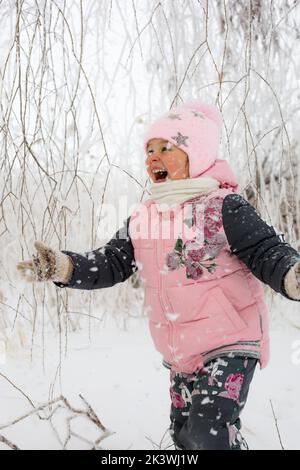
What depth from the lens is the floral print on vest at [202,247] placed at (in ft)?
4.52

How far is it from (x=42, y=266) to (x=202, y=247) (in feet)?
1.51

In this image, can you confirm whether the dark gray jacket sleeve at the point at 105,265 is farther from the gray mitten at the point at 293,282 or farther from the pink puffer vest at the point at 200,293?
the gray mitten at the point at 293,282

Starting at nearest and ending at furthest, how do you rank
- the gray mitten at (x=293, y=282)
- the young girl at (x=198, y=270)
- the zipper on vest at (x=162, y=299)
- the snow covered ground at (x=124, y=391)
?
the gray mitten at (x=293, y=282) → the young girl at (x=198, y=270) → the zipper on vest at (x=162, y=299) → the snow covered ground at (x=124, y=391)

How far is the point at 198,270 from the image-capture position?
137cm

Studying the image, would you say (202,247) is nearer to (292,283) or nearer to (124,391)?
(292,283)

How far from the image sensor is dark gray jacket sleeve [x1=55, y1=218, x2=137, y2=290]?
57.7 inches

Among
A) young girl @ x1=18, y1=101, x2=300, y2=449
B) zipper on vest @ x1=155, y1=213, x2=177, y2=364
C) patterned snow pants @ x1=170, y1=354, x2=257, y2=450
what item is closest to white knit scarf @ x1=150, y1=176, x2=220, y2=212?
young girl @ x1=18, y1=101, x2=300, y2=449

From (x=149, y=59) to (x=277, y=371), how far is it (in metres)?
1.63

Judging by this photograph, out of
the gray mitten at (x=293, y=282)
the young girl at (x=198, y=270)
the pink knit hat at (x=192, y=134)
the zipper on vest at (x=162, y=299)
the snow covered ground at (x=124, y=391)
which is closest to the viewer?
the gray mitten at (x=293, y=282)

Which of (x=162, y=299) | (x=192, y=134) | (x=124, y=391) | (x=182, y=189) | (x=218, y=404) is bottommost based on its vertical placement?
(x=124, y=391)

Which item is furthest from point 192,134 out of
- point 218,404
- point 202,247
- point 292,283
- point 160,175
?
point 218,404

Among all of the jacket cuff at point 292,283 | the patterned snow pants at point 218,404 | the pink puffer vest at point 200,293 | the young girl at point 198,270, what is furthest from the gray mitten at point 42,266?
the jacket cuff at point 292,283

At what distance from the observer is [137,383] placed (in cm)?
230
